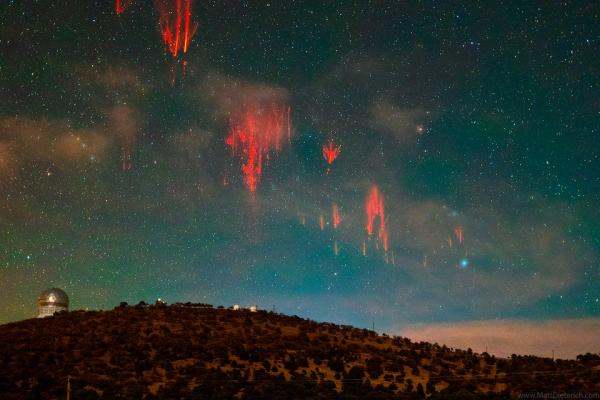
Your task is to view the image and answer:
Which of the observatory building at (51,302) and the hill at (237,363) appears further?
the observatory building at (51,302)

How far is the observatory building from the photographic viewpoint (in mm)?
68125

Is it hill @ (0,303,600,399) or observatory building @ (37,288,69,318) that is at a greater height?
observatory building @ (37,288,69,318)

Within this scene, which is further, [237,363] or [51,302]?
[51,302]

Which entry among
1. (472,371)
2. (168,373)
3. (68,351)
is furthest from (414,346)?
(68,351)

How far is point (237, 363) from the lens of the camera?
42.3 meters

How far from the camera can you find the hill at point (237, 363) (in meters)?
36.3

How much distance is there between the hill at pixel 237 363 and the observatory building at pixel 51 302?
11.6 meters

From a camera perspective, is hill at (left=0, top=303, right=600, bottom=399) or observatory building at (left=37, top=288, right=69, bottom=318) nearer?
hill at (left=0, top=303, right=600, bottom=399)

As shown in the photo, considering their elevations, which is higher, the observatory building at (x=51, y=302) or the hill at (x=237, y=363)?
the observatory building at (x=51, y=302)

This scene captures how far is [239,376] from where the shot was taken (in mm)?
39188

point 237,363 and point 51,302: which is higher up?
point 51,302

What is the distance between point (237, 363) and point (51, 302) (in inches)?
1401

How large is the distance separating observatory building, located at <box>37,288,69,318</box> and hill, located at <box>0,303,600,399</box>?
38.2ft

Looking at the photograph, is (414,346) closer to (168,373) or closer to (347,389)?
(347,389)
